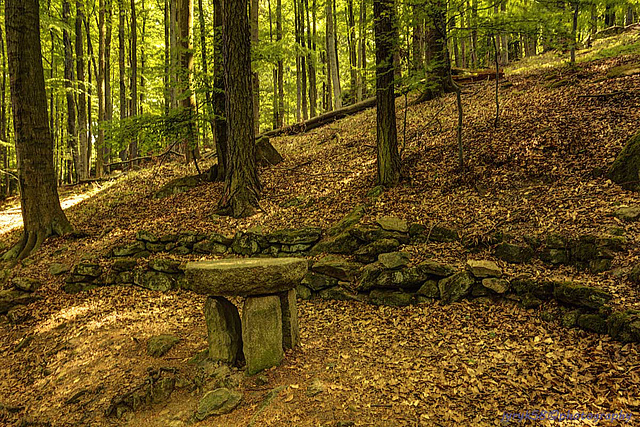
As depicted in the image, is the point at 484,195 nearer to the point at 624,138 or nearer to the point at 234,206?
the point at 624,138

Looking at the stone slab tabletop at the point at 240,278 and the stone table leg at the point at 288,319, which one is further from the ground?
the stone slab tabletop at the point at 240,278

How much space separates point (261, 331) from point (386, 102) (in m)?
5.21

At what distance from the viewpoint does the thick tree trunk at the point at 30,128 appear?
7.77m

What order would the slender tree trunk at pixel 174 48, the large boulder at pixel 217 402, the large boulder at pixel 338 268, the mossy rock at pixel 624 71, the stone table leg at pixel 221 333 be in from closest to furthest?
the large boulder at pixel 217 402 → the stone table leg at pixel 221 333 → the large boulder at pixel 338 268 → the mossy rock at pixel 624 71 → the slender tree trunk at pixel 174 48

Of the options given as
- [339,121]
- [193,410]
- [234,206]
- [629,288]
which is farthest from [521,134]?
[339,121]

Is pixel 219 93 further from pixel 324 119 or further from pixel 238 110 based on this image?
pixel 324 119

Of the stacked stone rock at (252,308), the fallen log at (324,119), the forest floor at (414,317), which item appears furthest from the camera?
the fallen log at (324,119)

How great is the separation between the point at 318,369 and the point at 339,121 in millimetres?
11949

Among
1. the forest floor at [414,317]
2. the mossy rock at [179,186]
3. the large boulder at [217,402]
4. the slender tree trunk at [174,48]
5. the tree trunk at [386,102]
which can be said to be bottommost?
the large boulder at [217,402]

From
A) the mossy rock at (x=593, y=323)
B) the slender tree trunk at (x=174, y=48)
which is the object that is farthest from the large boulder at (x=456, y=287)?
the slender tree trunk at (x=174, y=48)

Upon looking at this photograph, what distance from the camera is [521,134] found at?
709 centimetres

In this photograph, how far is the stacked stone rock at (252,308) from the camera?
3.60 metres

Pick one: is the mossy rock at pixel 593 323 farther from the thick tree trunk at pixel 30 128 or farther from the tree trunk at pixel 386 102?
the thick tree trunk at pixel 30 128

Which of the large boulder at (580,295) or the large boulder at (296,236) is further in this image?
the large boulder at (296,236)
